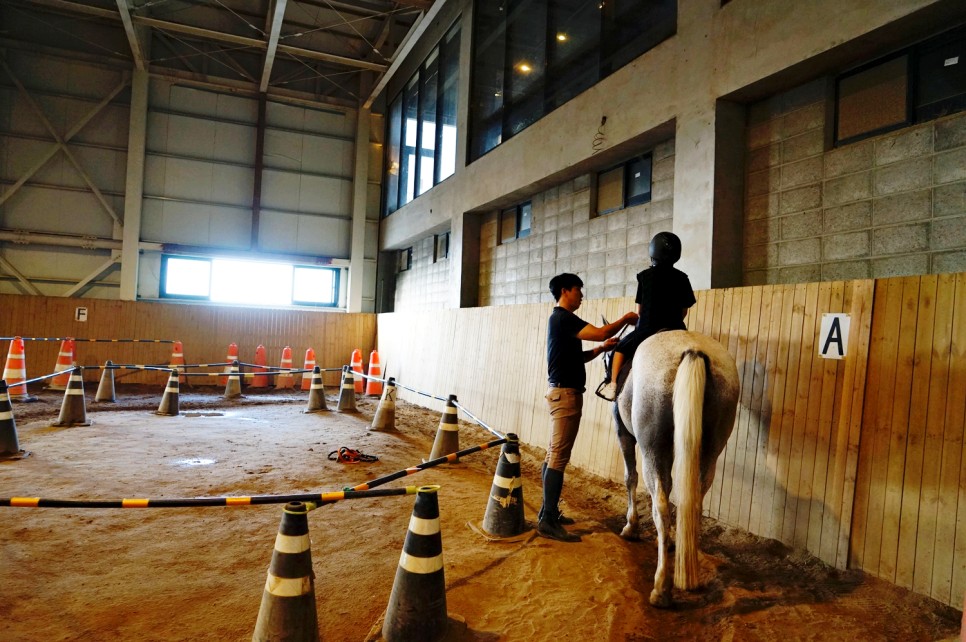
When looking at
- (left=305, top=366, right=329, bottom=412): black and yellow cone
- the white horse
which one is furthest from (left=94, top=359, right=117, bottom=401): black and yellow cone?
the white horse

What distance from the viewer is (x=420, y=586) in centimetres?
267

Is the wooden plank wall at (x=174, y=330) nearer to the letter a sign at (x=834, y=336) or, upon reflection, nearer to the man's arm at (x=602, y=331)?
the man's arm at (x=602, y=331)

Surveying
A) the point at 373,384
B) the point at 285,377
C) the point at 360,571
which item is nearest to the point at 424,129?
the point at 373,384

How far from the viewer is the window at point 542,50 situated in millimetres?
8031

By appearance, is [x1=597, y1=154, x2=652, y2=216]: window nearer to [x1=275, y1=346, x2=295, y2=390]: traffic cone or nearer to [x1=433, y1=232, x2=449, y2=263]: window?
[x1=433, y1=232, x2=449, y2=263]: window

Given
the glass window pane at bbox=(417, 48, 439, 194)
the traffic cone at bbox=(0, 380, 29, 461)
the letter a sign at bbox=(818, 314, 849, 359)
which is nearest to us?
the letter a sign at bbox=(818, 314, 849, 359)

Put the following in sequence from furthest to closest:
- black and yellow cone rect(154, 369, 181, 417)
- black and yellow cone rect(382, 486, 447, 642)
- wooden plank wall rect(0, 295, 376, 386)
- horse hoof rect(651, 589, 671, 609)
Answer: wooden plank wall rect(0, 295, 376, 386) → black and yellow cone rect(154, 369, 181, 417) → horse hoof rect(651, 589, 671, 609) → black and yellow cone rect(382, 486, 447, 642)

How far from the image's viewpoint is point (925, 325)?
349 cm

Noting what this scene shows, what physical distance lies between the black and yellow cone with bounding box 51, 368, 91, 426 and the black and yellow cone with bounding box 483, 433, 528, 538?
7212 millimetres

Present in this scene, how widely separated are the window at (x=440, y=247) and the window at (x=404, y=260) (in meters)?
2.45

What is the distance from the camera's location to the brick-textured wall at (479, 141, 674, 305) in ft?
25.4

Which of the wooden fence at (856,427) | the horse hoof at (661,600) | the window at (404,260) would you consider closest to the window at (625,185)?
the wooden fence at (856,427)

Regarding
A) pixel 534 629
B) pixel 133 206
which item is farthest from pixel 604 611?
pixel 133 206

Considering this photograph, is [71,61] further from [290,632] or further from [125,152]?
[290,632]
